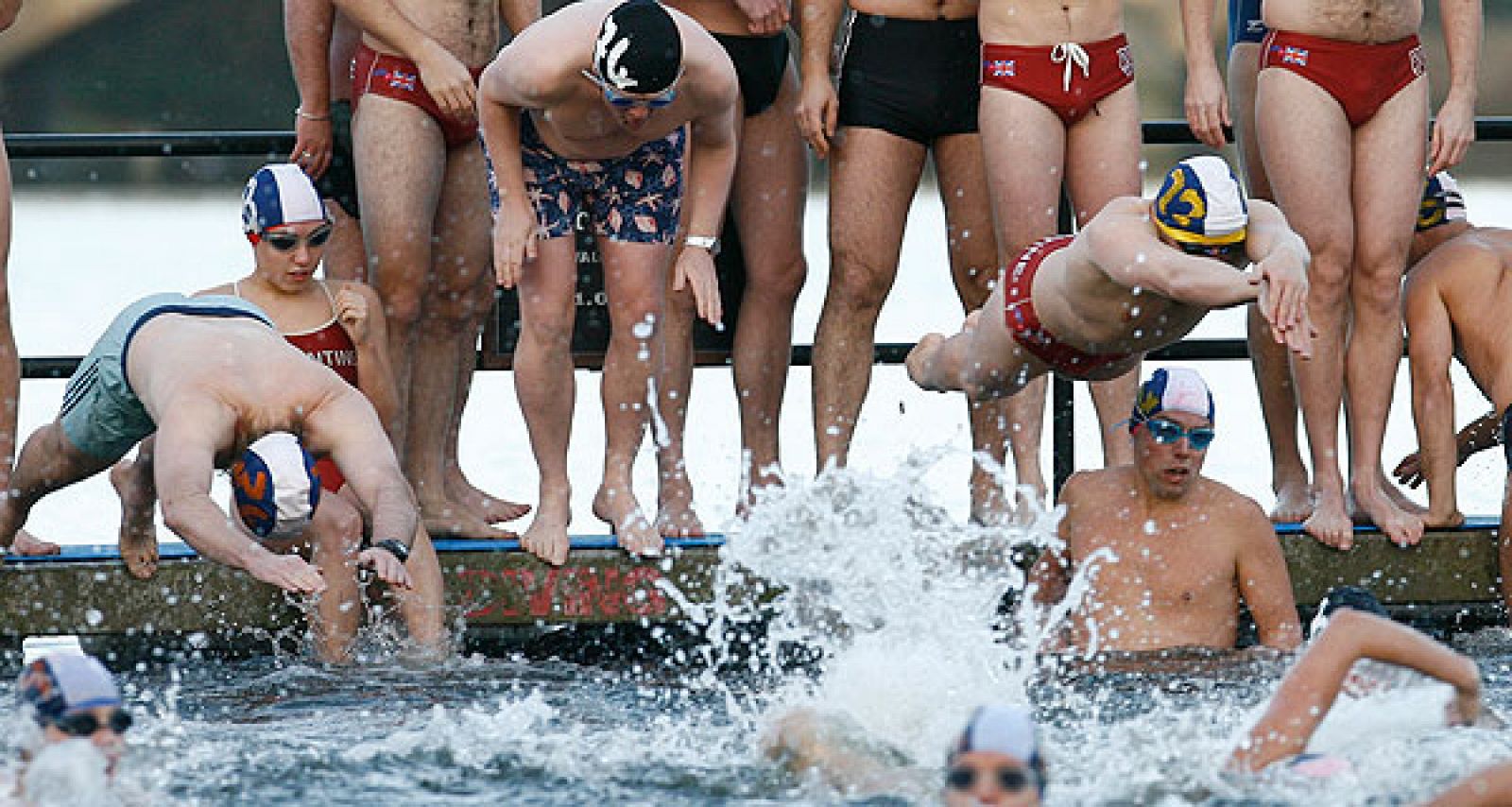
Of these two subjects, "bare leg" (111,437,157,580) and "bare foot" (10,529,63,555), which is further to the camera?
"bare foot" (10,529,63,555)

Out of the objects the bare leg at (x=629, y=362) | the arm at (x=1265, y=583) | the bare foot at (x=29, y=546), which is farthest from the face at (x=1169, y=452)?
the bare foot at (x=29, y=546)

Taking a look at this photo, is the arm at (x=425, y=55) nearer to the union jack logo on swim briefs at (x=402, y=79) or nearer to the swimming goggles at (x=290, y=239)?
the union jack logo on swim briefs at (x=402, y=79)

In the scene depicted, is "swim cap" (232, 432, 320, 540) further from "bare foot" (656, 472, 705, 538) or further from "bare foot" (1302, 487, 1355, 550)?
"bare foot" (1302, 487, 1355, 550)

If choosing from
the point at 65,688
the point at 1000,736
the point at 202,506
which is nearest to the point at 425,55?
the point at 202,506

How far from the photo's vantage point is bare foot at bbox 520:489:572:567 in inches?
266

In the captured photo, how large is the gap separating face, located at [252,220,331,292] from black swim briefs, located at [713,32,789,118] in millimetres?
1227

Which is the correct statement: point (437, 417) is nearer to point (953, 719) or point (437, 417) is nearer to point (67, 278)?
point (953, 719)

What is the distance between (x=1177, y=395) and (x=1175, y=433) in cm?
11

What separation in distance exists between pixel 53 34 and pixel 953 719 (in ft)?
49.2

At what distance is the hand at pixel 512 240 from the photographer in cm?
654

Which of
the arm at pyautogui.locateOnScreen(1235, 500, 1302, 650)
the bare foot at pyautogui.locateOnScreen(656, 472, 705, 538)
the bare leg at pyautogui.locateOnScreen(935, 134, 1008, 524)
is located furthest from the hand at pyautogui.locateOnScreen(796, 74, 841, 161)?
the arm at pyautogui.locateOnScreen(1235, 500, 1302, 650)

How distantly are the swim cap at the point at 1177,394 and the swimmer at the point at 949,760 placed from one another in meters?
1.48

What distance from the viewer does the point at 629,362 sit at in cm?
673

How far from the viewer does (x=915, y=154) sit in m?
Answer: 7.12
